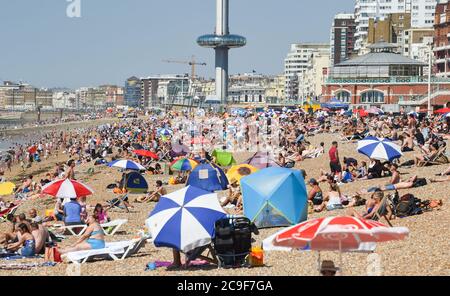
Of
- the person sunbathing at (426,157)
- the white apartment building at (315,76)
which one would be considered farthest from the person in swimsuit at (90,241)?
the white apartment building at (315,76)

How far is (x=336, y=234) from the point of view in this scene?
782 cm

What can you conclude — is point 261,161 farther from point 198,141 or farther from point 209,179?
point 198,141

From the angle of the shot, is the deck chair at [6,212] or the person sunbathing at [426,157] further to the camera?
the person sunbathing at [426,157]

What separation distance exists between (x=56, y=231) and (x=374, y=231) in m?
8.24

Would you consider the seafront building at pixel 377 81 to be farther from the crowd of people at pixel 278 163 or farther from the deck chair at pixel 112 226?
the deck chair at pixel 112 226

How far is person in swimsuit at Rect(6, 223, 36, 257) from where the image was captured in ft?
39.5

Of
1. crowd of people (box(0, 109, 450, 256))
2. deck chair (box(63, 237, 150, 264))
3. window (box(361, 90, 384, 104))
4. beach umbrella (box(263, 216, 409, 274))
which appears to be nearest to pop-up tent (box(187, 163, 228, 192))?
crowd of people (box(0, 109, 450, 256))

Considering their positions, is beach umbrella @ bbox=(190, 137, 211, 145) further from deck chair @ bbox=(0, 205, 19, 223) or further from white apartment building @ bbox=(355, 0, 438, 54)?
white apartment building @ bbox=(355, 0, 438, 54)

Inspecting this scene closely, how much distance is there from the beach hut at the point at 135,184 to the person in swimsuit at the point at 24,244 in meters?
8.11

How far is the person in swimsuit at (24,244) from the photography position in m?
12.1

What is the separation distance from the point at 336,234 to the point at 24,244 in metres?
6.02

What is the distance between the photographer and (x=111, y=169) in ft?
101

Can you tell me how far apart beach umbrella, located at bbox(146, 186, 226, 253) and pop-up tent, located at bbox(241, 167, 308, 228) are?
3218 mm

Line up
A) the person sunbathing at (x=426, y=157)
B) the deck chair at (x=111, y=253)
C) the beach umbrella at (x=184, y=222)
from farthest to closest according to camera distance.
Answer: the person sunbathing at (x=426, y=157) < the deck chair at (x=111, y=253) < the beach umbrella at (x=184, y=222)
